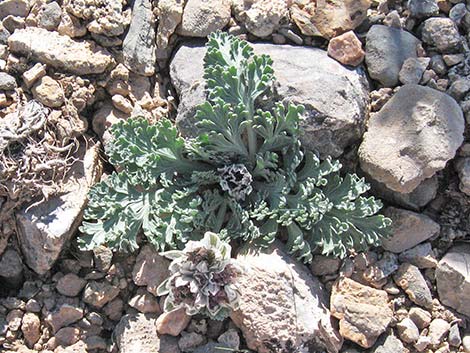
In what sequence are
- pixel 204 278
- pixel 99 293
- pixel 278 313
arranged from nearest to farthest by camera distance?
pixel 204 278 < pixel 278 313 < pixel 99 293

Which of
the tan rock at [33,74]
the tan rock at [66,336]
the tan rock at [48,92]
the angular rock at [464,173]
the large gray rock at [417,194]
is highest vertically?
the tan rock at [33,74]

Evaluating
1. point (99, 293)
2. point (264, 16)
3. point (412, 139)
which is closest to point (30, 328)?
point (99, 293)

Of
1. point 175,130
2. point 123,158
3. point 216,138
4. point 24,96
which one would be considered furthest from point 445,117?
point 24,96

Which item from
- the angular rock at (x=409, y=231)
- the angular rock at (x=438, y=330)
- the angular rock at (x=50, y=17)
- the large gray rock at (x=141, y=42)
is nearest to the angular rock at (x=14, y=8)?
the angular rock at (x=50, y=17)

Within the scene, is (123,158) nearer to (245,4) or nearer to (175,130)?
(175,130)

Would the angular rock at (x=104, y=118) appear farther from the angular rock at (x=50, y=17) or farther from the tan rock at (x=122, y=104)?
the angular rock at (x=50, y=17)

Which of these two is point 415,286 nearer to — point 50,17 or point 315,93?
point 315,93
